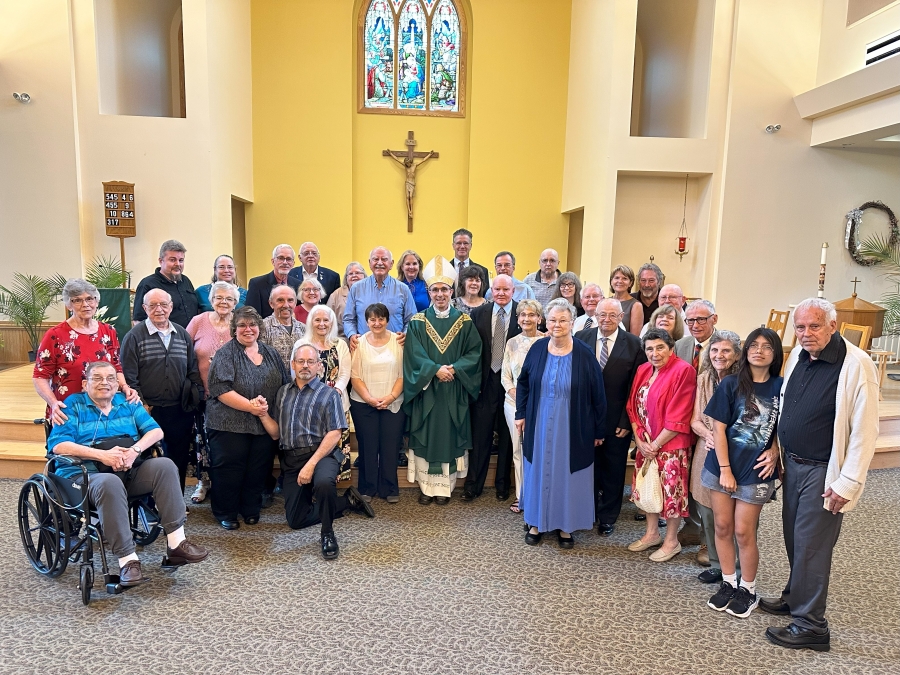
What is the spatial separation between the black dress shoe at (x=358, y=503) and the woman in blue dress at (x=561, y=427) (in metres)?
1.07

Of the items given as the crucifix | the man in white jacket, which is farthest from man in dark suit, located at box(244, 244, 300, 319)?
the crucifix

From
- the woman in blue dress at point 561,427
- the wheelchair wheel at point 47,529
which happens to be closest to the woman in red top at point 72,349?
the wheelchair wheel at point 47,529

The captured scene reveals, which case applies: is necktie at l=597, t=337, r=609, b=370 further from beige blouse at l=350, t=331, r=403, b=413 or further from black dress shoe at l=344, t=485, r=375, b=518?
black dress shoe at l=344, t=485, r=375, b=518

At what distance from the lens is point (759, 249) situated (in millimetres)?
8289

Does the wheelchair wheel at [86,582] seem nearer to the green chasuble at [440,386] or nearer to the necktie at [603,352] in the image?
the green chasuble at [440,386]

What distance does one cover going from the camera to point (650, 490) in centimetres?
350

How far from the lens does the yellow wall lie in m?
9.48

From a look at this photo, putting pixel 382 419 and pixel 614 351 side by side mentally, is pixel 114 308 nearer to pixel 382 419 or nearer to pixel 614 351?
pixel 382 419

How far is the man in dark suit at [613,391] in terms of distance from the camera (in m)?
3.77

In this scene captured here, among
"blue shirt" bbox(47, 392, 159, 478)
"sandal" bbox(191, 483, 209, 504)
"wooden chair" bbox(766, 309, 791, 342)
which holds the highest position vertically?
"wooden chair" bbox(766, 309, 791, 342)

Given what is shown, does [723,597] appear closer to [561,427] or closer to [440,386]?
[561,427]

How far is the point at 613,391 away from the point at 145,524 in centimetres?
292

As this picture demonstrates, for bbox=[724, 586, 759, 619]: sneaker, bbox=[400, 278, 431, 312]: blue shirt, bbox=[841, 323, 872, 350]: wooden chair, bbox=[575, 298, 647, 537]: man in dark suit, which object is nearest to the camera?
bbox=[724, 586, 759, 619]: sneaker

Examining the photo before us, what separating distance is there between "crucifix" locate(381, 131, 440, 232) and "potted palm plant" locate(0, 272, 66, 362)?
508cm
